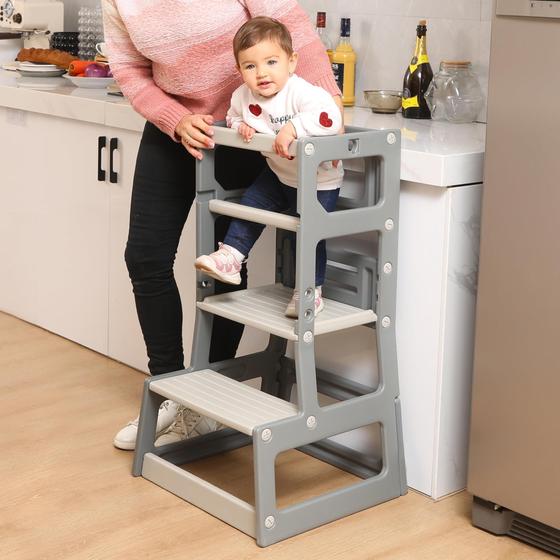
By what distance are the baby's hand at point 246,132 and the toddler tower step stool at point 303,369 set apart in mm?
13

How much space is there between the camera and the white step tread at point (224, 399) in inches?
85.9

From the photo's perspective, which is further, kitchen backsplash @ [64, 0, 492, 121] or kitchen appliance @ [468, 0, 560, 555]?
kitchen backsplash @ [64, 0, 492, 121]

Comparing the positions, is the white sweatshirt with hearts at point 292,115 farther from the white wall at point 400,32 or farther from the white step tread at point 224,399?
the white wall at point 400,32

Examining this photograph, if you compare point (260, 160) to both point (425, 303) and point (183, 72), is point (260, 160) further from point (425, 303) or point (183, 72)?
point (425, 303)

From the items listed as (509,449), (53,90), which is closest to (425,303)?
(509,449)

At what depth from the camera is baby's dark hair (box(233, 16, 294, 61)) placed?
6.93ft

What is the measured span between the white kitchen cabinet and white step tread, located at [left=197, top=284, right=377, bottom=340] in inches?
35.7

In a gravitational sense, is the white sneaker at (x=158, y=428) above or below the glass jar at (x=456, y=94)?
below

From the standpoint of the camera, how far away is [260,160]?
8.11 feet

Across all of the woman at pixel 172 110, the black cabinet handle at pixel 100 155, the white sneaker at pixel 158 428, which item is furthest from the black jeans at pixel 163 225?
the black cabinet handle at pixel 100 155

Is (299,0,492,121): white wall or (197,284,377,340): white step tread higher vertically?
(299,0,492,121): white wall

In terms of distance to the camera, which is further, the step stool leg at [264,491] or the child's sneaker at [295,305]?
the child's sneaker at [295,305]

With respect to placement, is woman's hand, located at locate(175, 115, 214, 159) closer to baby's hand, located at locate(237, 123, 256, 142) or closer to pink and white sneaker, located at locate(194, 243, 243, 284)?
baby's hand, located at locate(237, 123, 256, 142)

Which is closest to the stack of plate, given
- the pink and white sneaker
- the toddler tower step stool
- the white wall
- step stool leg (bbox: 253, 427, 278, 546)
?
the white wall
